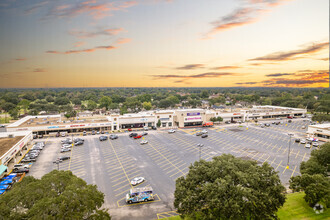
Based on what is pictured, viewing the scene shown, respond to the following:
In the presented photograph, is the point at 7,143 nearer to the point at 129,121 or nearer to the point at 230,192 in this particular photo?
the point at 129,121

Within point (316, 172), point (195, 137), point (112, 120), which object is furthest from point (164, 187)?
point (112, 120)

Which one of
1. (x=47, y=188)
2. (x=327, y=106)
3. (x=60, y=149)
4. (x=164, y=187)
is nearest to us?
(x=47, y=188)

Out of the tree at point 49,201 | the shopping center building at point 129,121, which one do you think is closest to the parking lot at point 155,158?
the shopping center building at point 129,121

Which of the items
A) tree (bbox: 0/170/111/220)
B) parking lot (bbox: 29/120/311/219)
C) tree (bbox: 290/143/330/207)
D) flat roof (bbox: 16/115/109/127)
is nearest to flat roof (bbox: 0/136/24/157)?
parking lot (bbox: 29/120/311/219)

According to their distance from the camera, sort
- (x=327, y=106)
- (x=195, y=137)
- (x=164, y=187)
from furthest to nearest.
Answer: (x=327, y=106), (x=195, y=137), (x=164, y=187)

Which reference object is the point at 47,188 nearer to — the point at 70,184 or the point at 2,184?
the point at 70,184

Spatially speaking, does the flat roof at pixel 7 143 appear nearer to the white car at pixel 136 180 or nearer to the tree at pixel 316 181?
the white car at pixel 136 180
